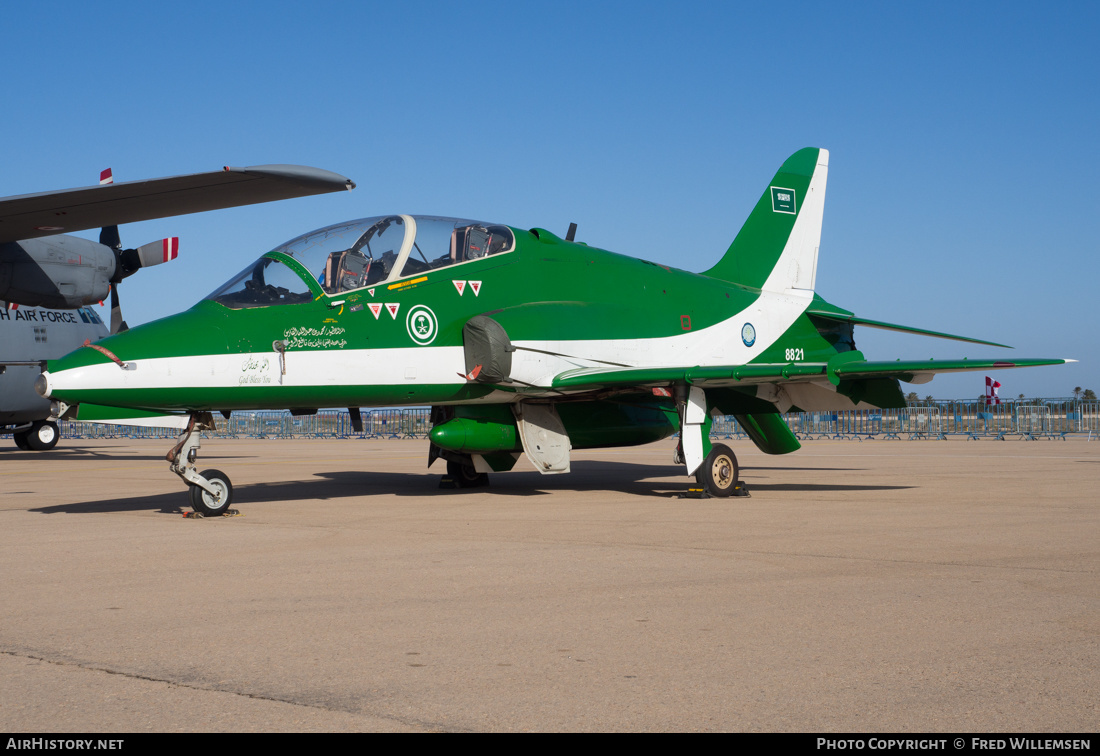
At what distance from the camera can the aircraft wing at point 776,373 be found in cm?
1183

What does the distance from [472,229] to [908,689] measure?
936cm

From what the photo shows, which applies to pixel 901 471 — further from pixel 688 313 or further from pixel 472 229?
pixel 472 229

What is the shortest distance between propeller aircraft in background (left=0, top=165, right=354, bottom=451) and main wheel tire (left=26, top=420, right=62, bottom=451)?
27.7 inches

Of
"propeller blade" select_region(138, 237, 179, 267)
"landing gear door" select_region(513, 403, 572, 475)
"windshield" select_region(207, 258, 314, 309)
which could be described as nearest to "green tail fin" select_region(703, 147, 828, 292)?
"landing gear door" select_region(513, 403, 572, 475)

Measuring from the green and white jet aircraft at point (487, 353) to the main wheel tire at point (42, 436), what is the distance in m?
21.1

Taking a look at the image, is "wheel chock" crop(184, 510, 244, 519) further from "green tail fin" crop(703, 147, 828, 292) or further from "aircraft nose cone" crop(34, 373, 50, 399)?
"green tail fin" crop(703, 147, 828, 292)

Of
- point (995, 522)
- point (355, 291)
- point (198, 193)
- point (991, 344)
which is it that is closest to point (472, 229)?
point (355, 291)

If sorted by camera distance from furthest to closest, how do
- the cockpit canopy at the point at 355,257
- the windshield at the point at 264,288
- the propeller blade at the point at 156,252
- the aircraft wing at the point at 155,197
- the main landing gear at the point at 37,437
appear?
1. the main landing gear at the point at 37,437
2. the propeller blade at the point at 156,252
3. the aircraft wing at the point at 155,197
4. the cockpit canopy at the point at 355,257
5. the windshield at the point at 264,288

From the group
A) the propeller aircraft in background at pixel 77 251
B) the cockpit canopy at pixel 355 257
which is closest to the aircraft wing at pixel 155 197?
the propeller aircraft in background at pixel 77 251

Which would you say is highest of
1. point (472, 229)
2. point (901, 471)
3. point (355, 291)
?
point (472, 229)

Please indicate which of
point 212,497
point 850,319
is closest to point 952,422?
point 850,319

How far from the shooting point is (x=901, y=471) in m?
17.7

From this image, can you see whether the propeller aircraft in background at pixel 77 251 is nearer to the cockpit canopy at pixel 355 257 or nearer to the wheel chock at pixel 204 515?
the cockpit canopy at pixel 355 257

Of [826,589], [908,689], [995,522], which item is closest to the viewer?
[908,689]
